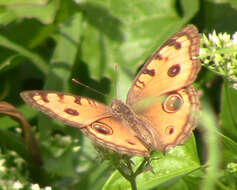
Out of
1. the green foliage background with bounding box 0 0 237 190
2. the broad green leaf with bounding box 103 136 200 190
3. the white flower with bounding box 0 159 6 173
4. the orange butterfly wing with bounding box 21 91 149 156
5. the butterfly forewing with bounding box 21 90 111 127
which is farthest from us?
the green foliage background with bounding box 0 0 237 190

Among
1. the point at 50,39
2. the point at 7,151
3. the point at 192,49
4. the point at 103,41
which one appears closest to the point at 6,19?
the point at 50,39

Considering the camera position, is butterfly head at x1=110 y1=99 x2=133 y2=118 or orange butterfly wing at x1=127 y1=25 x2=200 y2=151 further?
butterfly head at x1=110 y1=99 x2=133 y2=118

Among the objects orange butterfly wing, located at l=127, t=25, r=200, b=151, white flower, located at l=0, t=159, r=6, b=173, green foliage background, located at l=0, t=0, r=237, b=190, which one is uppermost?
orange butterfly wing, located at l=127, t=25, r=200, b=151

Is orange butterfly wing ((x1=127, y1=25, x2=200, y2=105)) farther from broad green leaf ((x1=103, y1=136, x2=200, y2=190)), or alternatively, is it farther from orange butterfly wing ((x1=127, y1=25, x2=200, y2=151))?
broad green leaf ((x1=103, y1=136, x2=200, y2=190))

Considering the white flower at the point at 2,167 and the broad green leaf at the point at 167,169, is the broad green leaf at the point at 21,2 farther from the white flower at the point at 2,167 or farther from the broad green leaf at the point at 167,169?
the broad green leaf at the point at 167,169

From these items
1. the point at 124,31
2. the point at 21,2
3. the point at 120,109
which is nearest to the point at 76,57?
the point at 124,31

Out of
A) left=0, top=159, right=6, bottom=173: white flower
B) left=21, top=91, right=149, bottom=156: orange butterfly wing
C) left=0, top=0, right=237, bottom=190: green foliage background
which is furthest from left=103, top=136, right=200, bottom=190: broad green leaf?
left=0, top=159, right=6, bottom=173: white flower

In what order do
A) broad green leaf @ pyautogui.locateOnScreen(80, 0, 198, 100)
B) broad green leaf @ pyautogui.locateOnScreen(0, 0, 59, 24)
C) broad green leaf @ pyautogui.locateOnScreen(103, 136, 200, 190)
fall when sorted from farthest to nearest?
broad green leaf @ pyautogui.locateOnScreen(0, 0, 59, 24)
broad green leaf @ pyautogui.locateOnScreen(80, 0, 198, 100)
broad green leaf @ pyautogui.locateOnScreen(103, 136, 200, 190)
